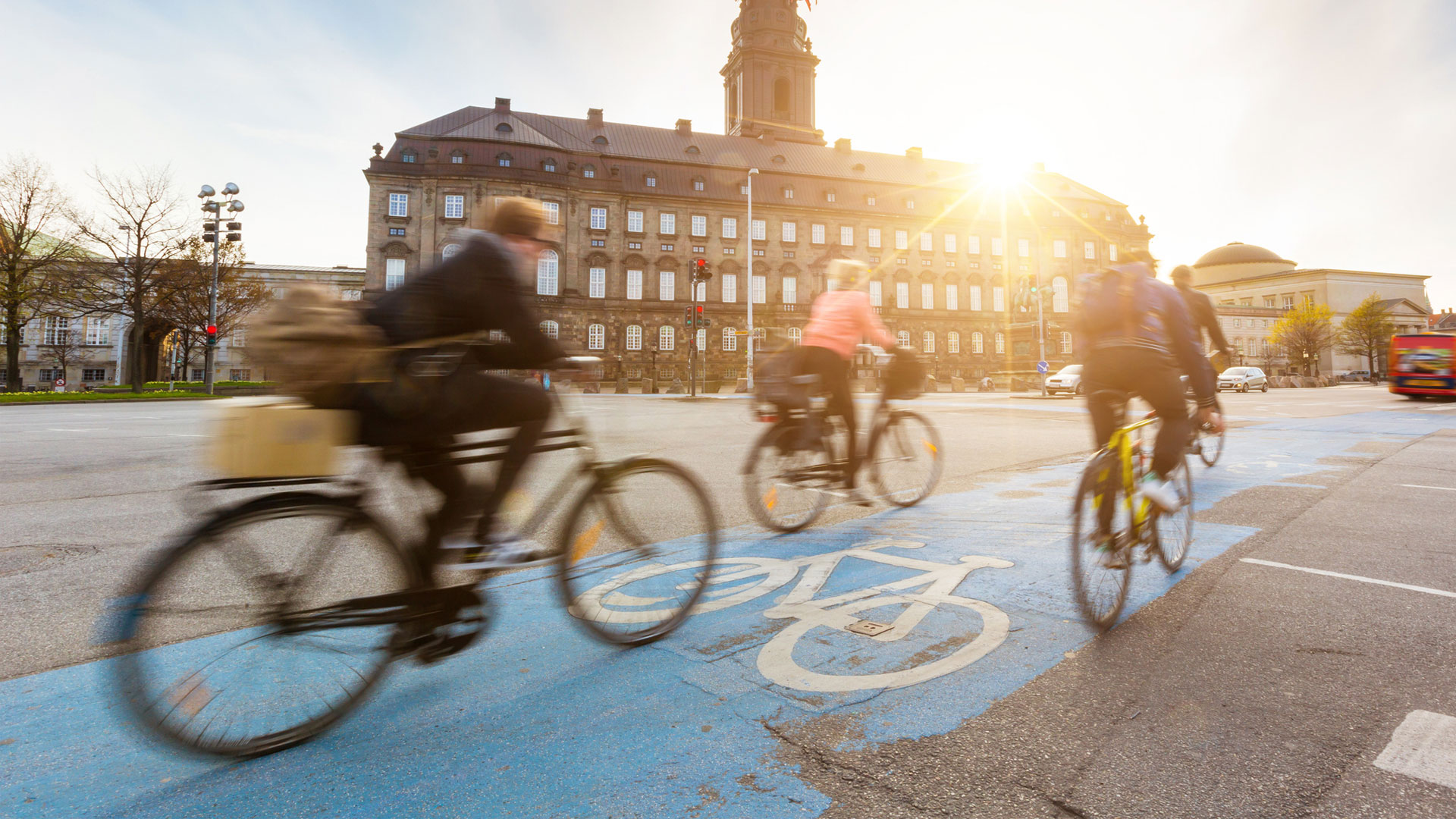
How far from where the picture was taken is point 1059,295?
7044cm

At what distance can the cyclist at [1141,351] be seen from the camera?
3689 millimetres

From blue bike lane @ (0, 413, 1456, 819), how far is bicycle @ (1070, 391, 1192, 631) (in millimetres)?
182

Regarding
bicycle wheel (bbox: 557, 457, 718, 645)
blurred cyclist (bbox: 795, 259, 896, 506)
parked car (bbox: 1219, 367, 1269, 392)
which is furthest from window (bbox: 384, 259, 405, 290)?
bicycle wheel (bbox: 557, 457, 718, 645)

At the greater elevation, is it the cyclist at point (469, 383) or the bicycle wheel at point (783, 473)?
the cyclist at point (469, 383)

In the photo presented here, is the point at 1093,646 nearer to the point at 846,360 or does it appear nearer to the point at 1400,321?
the point at 846,360

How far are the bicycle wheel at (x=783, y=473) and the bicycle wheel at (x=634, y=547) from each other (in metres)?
1.92

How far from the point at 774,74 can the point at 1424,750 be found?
7282cm

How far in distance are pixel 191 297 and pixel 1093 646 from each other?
5038 cm

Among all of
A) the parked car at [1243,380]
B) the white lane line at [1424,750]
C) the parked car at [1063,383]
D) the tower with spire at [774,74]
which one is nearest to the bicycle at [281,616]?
the white lane line at [1424,750]

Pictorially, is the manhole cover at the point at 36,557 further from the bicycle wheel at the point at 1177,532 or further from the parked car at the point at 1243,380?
the parked car at the point at 1243,380

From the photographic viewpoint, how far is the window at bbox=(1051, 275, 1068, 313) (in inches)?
2749

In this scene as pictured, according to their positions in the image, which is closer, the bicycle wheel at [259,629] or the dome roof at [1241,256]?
the bicycle wheel at [259,629]

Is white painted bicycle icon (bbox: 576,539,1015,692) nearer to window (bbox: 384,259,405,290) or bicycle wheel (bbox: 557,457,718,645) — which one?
bicycle wheel (bbox: 557,457,718,645)

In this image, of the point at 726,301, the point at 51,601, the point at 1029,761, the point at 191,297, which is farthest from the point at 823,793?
the point at 726,301
